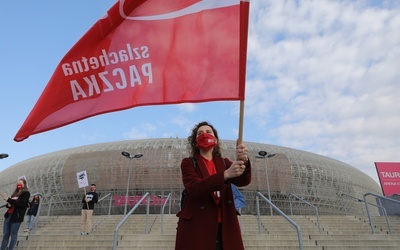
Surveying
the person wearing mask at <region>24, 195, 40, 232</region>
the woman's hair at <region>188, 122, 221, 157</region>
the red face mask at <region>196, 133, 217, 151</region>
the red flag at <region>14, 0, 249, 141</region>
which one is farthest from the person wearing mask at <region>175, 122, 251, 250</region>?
the person wearing mask at <region>24, 195, 40, 232</region>

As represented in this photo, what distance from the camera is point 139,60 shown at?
11.5 ft

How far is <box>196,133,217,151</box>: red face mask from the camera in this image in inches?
93.1

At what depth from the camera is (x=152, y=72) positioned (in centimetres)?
345

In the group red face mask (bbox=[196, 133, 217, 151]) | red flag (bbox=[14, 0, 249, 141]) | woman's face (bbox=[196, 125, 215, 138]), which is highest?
red flag (bbox=[14, 0, 249, 141])

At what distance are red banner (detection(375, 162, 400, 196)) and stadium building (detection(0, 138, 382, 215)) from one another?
8.35 metres

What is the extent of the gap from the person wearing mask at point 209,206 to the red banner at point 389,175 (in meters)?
31.3

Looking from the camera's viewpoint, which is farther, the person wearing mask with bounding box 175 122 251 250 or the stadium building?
the stadium building

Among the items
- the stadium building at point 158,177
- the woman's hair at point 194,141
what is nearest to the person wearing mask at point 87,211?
the woman's hair at point 194,141

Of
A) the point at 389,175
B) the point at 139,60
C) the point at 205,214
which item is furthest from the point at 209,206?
the point at 389,175

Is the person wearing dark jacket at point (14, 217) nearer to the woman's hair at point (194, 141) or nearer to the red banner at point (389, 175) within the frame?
the woman's hair at point (194, 141)

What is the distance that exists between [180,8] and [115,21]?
28.3 inches

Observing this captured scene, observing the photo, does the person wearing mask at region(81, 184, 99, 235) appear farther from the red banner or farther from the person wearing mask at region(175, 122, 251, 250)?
the red banner

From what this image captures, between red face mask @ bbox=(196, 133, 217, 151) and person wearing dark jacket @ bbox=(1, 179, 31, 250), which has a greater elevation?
red face mask @ bbox=(196, 133, 217, 151)

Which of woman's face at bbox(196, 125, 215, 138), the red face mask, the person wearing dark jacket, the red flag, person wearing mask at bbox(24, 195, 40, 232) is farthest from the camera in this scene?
person wearing mask at bbox(24, 195, 40, 232)
